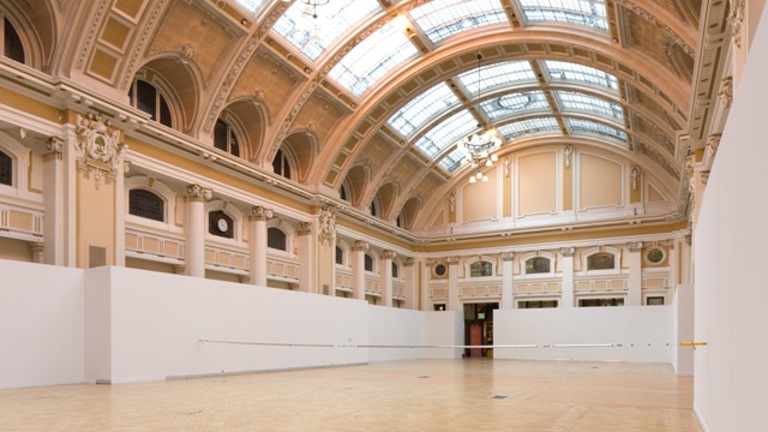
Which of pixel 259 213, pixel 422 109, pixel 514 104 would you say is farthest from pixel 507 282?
pixel 259 213

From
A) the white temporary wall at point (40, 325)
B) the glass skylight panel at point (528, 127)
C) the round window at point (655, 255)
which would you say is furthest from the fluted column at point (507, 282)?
the white temporary wall at point (40, 325)

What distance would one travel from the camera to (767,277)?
3012 millimetres

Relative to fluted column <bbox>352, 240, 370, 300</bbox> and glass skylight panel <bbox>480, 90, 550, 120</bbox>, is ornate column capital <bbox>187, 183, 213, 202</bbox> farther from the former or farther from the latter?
glass skylight panel <bbox>480, 90, 550, 120</bbox>

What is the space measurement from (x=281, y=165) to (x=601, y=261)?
1868 cm

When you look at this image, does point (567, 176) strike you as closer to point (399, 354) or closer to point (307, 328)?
point (399, 354)

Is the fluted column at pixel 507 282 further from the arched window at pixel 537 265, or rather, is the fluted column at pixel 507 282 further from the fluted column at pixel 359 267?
the fluted column at pixel 359 267

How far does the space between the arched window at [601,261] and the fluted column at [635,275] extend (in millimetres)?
1000

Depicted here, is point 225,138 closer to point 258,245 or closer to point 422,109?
point 258,245

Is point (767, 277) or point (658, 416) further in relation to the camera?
point (658, 416)

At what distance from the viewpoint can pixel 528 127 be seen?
3578cm

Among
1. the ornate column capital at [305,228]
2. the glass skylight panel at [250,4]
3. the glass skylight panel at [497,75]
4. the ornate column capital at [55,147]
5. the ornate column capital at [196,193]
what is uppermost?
the glass skylight panel at [497,75]

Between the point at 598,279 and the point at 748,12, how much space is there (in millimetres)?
26571

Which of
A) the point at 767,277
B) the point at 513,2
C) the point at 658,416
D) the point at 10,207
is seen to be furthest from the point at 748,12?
the point at 10,207

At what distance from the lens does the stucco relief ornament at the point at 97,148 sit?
1700cm
